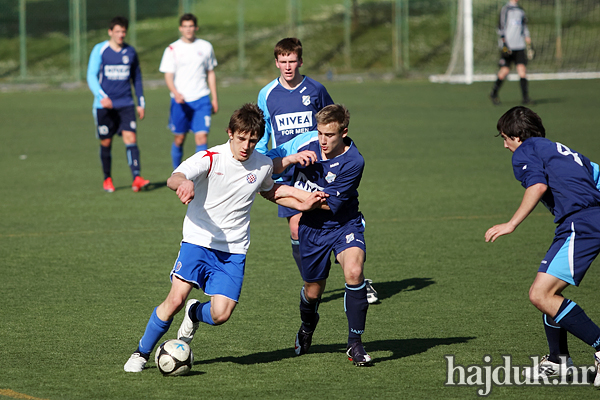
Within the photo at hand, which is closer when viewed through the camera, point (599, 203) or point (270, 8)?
point (599, 203)

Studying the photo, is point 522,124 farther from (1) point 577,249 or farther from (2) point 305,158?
(2) point 305,158

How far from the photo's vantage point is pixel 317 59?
32656 mm

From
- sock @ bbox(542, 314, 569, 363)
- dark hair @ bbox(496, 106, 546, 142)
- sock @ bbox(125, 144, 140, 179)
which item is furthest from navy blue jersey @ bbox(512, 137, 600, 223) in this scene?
sock @ bbox(125, 144, 140, 179)

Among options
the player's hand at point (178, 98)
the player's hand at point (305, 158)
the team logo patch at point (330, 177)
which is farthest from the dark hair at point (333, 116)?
the player's hand at point (178, 98)

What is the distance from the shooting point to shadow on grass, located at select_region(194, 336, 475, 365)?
4.73 metres

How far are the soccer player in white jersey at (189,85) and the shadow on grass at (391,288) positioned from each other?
5.16 meters

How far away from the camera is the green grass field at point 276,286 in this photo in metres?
4.38

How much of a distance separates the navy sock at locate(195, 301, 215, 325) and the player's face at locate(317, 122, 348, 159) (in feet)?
4.03

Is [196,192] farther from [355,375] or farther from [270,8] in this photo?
[270,8]

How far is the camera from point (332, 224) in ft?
15.9

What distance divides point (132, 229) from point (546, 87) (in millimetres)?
18106

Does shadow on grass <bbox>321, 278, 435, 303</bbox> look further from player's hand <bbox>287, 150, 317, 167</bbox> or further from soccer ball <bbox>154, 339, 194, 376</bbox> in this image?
soccer ball <bbox>154, 339, 194, 376</bbox>

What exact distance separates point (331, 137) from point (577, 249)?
161 cm

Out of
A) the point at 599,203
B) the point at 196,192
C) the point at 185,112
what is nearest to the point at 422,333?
the point at 599,203
